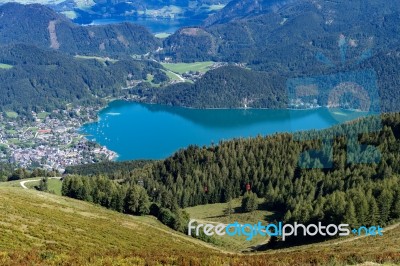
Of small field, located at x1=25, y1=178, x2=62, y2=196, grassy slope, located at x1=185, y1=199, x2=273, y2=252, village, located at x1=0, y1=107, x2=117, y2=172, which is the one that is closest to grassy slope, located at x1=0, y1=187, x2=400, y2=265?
grassy slope, located at x1=185, y1=199, x2=273, y2=252

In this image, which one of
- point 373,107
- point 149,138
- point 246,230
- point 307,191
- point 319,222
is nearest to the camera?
point 373,107

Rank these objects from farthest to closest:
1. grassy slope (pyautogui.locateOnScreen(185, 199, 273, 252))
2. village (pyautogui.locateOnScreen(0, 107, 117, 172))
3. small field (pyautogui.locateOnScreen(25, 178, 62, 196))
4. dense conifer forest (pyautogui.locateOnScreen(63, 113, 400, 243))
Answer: village (pyautogui.locateOnScreen(0, 107, 117, 172)), small field (pyautogui.locateOnScreen(25, 178, 62, 196)), dense conifer forest (pyautogui.locateOnScreen(63, 113, 400, 243)), grassy slope (pyautogui.locateOnScreen(185, 199, 273, 252))

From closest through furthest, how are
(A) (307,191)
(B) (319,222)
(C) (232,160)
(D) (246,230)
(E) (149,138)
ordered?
1. (B) (319,222)
2. (D) (246,230)
3. (A) (307,191)
4. (C) (232,160)
5. (E) (149,138)

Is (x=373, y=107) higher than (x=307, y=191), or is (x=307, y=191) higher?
(x=373, y=107)

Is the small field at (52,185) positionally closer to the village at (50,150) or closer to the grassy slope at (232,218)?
the grassy slope at (232,218)

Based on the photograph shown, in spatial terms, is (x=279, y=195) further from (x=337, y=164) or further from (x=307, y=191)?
(x=337, y=164)

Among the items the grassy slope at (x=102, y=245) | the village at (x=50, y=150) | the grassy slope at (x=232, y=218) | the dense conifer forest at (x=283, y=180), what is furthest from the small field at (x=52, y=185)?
the village at (x=50, y=150)

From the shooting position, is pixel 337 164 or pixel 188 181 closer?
pixel 337 164

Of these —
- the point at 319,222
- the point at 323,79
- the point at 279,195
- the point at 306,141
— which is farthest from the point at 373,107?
the point at 306,141

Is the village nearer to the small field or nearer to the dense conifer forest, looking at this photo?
the small field
